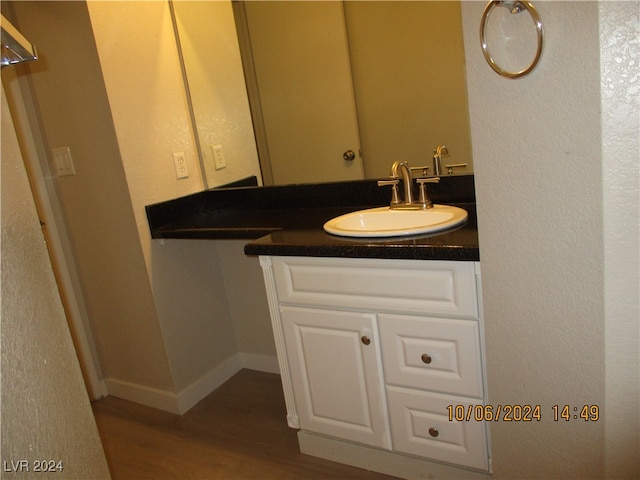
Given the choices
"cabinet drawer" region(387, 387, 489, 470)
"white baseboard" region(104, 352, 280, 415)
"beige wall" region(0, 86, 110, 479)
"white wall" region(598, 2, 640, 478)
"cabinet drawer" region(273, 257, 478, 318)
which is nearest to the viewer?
"beige wall" region(0, 86, 110, 479)

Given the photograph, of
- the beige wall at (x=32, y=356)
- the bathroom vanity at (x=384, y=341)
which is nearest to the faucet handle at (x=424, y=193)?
the bathroom vanity at (x=384, y=341)

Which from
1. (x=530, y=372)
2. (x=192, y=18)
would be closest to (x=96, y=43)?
(x=192, y=18)

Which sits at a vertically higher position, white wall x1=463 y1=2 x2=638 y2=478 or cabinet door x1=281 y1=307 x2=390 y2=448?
white wall x1=463 y1=2 x2=638 y2=478

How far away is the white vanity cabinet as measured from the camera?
1396 mm

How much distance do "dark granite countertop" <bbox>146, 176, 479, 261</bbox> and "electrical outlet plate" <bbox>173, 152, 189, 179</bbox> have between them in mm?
115

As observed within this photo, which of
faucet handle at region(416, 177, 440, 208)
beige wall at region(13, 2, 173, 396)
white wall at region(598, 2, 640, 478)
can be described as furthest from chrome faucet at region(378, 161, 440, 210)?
beige wall at region(13, 2, 173, 396)

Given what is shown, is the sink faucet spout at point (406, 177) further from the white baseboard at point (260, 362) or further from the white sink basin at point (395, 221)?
the white baseboard at point (260, 362)

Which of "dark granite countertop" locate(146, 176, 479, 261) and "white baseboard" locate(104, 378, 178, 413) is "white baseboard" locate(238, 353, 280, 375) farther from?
"dark granite countertop" locate(146, 176, 479, 261)

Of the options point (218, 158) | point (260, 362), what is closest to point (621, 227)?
point (218, 158)

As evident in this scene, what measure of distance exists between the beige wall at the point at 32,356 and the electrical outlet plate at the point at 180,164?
1.74m

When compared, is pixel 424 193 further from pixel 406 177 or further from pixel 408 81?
pixel 408 81

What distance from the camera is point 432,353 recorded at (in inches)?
57.2

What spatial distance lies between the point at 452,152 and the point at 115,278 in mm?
1537

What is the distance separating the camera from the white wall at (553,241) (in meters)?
1.00
